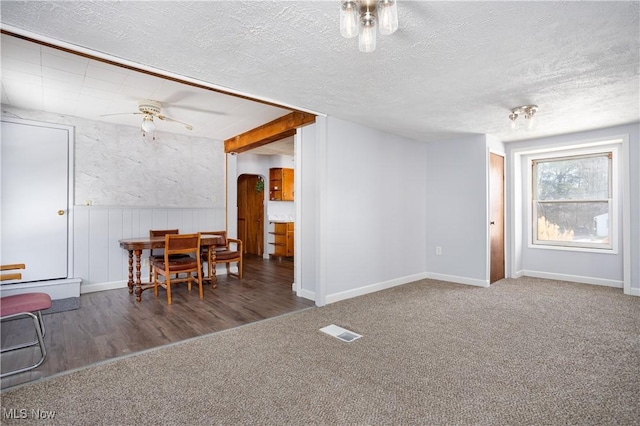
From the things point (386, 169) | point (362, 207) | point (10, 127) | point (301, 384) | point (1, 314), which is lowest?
point (301, 384)

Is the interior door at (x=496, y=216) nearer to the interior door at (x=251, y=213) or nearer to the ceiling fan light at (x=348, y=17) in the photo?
the ceiling fan light at (x=348, y=17)

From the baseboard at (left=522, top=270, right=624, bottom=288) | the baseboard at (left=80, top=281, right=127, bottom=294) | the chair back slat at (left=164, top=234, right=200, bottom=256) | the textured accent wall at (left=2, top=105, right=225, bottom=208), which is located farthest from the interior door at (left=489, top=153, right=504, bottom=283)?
Answer: the baseboard at (left=80, top=281, right=127, bottom=294)

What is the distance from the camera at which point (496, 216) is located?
5.01m

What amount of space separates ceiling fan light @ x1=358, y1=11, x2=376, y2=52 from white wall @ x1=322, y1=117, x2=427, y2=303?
204 cm

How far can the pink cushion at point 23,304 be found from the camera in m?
2.12

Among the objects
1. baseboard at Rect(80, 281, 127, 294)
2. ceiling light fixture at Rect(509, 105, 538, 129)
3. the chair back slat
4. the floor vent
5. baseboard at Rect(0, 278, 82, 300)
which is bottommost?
the floor vent

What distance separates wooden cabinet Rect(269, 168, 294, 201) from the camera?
744 cm

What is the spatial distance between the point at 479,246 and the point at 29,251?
243 inches

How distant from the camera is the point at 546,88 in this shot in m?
2.96

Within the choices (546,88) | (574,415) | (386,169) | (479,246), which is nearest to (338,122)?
(386,169)

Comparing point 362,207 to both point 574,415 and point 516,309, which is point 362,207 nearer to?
point 516,309

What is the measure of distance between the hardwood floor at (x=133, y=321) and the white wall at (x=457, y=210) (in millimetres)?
2538

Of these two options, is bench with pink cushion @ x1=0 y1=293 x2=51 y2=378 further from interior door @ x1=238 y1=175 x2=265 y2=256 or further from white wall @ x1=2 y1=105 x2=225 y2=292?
interior door @ x1=238 y1=175 x2=265 y2=256

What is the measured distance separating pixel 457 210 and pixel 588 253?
204 cm
